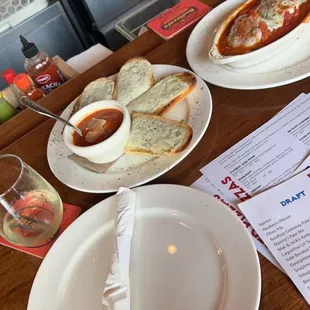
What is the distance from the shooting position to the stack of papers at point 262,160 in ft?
2.35

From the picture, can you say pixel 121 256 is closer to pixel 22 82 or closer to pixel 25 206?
pixel 25 206

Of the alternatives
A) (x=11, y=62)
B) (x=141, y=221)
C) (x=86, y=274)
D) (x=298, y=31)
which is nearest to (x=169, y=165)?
(x=141, y=221)

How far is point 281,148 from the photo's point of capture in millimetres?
751

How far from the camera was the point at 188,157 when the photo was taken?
0.81 m

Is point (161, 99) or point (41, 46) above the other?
point (161, 99)

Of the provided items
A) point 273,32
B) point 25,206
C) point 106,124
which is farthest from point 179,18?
point 25,206

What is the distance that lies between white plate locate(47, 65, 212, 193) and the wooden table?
0.09 ft

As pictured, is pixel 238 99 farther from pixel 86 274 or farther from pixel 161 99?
pixel 86 274

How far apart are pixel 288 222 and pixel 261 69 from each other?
346mm

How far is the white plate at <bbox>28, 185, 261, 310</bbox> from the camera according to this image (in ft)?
2.00

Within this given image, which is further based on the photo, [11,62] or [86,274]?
[11,62]

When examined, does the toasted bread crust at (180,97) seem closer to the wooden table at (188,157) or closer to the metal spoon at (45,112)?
the wooden table at (188,157)

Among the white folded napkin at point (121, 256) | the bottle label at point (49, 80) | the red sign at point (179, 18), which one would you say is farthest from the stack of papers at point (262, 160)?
the bottle label at point (49, 80)

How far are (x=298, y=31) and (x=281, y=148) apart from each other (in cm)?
26
